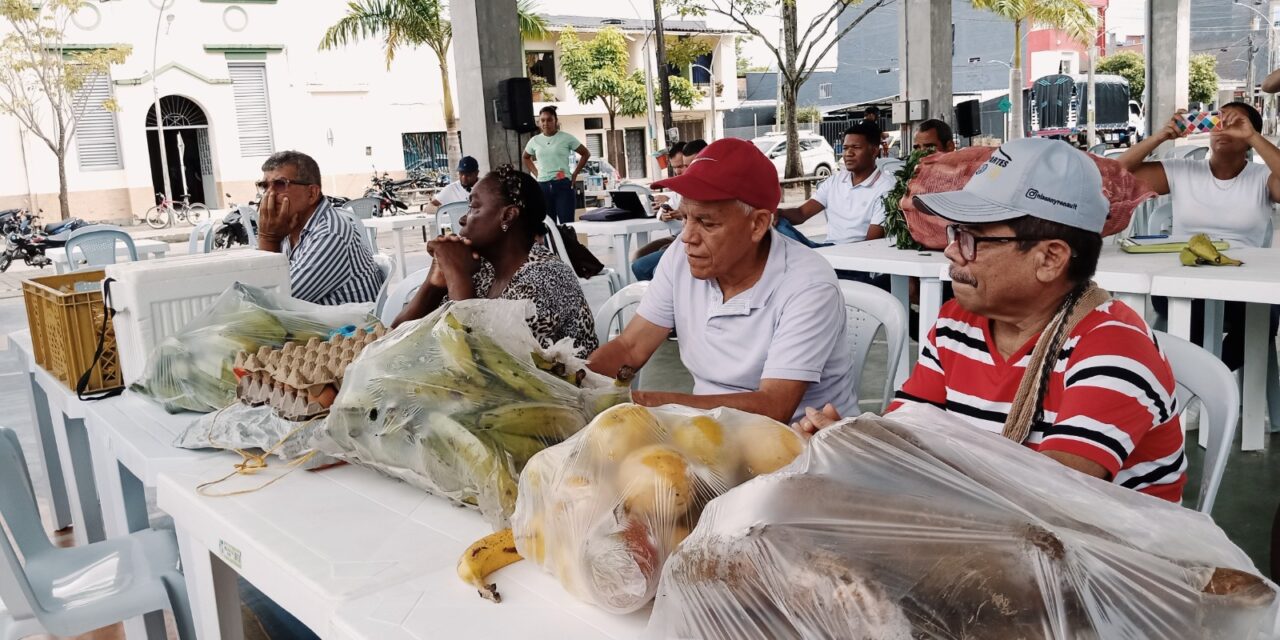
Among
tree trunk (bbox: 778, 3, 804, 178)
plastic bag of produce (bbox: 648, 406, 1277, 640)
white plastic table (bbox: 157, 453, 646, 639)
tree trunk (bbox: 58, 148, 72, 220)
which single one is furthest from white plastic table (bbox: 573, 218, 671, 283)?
tree trunk (bbox: 58, 148, 72, 220)

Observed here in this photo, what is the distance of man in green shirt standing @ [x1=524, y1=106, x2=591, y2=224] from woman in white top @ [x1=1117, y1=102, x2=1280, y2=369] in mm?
6379

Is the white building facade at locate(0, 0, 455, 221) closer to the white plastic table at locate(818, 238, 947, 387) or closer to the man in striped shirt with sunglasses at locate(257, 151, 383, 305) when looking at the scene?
the man in striped shirt with sunglasses at locate(257, 151, 383, 305)

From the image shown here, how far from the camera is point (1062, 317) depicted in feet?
4.79

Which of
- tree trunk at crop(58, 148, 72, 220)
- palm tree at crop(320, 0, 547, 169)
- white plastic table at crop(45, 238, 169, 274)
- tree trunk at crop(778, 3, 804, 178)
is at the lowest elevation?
white plastic table at crop(45, 238, 169, 274)

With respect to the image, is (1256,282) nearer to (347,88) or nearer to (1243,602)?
(1243,602)

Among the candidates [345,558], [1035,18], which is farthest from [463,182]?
[1035,18]

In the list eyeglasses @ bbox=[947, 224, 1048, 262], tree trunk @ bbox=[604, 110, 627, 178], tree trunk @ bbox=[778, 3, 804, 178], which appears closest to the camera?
eyeglasses @ bbox=[947, 224, 1048, 262]

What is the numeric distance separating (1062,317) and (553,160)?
8.66 meters

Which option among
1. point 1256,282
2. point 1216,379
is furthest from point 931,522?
point 1256,282

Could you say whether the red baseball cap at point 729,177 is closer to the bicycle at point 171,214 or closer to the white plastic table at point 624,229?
the white plastic table at point 624,229

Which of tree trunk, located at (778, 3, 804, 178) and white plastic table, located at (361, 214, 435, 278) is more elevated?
tree trunk, located at (778, 3, 804, 178)

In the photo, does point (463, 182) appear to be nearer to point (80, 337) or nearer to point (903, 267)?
point (903, 267)

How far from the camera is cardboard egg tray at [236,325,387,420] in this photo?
177cm

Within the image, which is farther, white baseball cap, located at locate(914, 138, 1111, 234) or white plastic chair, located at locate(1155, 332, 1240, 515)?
white plastic chair, located at locate(1155, 332, 1240, 515)
